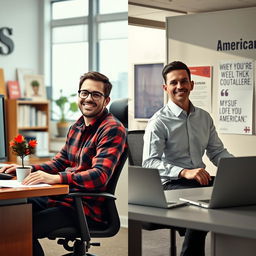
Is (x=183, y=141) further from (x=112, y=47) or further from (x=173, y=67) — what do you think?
(x=112, y=47)

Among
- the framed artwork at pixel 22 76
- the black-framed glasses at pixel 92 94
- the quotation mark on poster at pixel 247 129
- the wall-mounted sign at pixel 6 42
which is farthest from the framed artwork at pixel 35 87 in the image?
the quotation mark on poster at pixel 247 129

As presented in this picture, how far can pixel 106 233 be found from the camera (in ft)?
5.32

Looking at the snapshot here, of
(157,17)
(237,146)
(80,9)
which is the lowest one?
(237,146)

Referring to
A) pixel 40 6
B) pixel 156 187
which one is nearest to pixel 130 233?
pixel 156 187

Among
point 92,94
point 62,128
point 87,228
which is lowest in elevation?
point 87,228

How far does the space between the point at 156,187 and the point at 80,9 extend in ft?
11.5

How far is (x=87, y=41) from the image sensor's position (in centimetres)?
385

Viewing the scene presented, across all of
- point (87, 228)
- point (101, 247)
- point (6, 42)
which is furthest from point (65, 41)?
point (87, 228)

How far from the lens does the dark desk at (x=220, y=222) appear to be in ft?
1.52

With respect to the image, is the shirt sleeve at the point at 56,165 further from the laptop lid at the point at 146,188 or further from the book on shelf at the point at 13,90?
the book on shelf at the point at 13,90

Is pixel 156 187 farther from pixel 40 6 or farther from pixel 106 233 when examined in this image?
pixel 40 6

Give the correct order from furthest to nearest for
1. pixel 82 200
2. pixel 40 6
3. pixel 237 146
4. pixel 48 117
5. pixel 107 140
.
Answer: pixel 40 6 → pixel 48 117 → pixel 82 200 → pixel 107 140 → pixel 237 146

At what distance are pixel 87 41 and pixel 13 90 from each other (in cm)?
64

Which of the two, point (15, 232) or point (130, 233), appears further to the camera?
point (15, 232)
